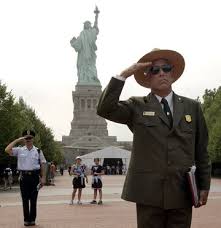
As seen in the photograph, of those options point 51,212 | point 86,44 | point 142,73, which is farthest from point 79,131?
point 142,73

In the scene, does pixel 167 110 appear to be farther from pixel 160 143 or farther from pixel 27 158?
pixel 27 158

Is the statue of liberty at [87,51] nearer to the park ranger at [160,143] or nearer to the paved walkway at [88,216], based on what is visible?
the paved walkway at [88,216]

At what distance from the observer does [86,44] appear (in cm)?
11975

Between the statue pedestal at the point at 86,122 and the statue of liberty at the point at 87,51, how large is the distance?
210 cm

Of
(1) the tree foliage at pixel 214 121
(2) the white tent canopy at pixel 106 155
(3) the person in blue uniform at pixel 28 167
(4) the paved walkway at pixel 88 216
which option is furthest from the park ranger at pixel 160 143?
(2) the white tent canopy at pixel 106 155

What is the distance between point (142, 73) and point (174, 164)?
103cm

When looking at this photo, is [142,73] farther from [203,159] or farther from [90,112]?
[90,112]

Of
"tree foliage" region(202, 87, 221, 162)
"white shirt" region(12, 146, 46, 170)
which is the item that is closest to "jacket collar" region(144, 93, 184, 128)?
→ "white shirt" region(12, 146, 46, 170)

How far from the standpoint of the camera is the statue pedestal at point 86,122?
12025cm

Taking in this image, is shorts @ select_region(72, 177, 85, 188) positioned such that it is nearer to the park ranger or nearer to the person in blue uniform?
the person in blue uniform

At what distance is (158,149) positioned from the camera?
5.64 metres

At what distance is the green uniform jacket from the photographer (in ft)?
18.3

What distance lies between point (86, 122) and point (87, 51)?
48.8 feet

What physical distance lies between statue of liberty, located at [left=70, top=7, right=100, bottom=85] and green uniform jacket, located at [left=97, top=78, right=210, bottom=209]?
11393 cm
